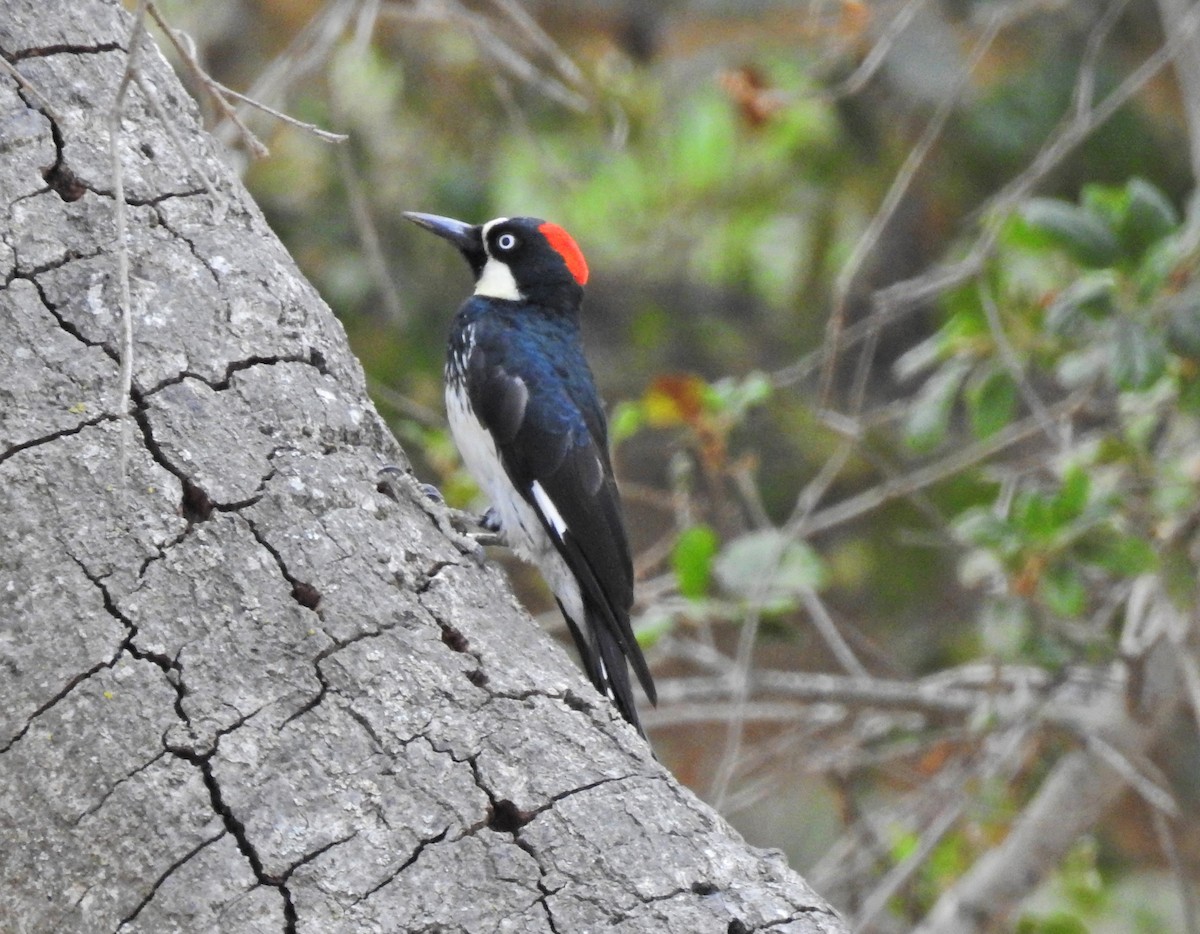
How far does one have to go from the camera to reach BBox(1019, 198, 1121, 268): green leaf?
11.1ft

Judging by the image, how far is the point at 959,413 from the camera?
6.17m

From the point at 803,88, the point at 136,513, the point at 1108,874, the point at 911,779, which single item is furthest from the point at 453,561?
the point at 803,88

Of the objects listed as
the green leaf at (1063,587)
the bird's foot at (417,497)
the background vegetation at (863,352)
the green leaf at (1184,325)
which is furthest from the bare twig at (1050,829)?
the bird's foot at (417,497)

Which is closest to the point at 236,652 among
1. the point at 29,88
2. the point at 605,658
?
the point at 29,88

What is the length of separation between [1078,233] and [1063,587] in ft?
2.71

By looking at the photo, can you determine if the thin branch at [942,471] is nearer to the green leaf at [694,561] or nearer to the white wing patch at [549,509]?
the green leaf at [694,561]

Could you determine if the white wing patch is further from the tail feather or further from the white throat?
the white throat

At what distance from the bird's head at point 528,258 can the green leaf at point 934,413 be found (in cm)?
90

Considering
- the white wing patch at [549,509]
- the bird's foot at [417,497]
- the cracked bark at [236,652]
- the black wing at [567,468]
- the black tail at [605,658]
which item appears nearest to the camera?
the cracked bark at [236,652]

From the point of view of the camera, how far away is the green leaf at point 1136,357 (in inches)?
131

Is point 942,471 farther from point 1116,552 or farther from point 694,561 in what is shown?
point 694,561

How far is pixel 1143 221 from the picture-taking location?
3391 millimetres

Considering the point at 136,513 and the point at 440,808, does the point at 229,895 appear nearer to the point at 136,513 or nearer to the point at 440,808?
the point at 440,808

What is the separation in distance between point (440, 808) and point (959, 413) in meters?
4.78
